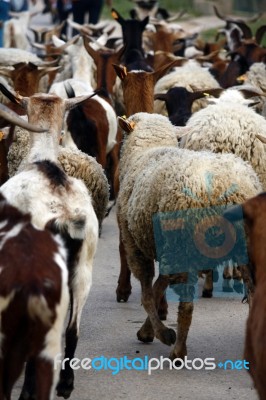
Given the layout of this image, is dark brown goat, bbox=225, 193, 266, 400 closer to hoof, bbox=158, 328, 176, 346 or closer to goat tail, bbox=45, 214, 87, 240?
goat tail, bbox=45, 214, 87, 240

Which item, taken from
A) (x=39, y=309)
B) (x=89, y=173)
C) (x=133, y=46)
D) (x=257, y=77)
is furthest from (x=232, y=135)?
(x=133, y=46)

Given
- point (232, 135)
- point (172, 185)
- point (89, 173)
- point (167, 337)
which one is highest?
point (172, 185)

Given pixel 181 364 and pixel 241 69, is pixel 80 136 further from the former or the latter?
pixel 241 69

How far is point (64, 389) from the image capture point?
238 inches

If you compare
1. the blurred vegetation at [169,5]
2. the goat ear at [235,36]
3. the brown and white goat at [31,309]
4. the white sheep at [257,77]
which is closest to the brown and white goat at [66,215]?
the brown and white goat at [31,309]

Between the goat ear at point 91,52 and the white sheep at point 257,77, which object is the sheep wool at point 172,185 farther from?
the goat ear at point 91,52

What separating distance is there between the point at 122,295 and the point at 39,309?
3.55 meters

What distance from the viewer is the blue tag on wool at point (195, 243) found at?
6.49 metres

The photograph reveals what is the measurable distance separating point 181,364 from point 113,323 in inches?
45.6

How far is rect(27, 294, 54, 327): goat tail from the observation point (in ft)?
16.1

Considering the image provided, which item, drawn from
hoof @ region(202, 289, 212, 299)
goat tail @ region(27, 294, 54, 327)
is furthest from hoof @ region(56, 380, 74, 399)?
hoof @ region(202, 289, 212, 299)

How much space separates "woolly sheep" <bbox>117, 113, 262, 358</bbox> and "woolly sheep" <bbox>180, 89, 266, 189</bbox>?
271 mm

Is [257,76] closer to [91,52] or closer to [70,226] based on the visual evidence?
[91,52]

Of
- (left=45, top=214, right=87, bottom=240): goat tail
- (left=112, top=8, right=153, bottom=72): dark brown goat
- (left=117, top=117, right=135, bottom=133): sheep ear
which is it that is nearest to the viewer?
(left=45, top=214, right=87, bottom=240): goat tail
